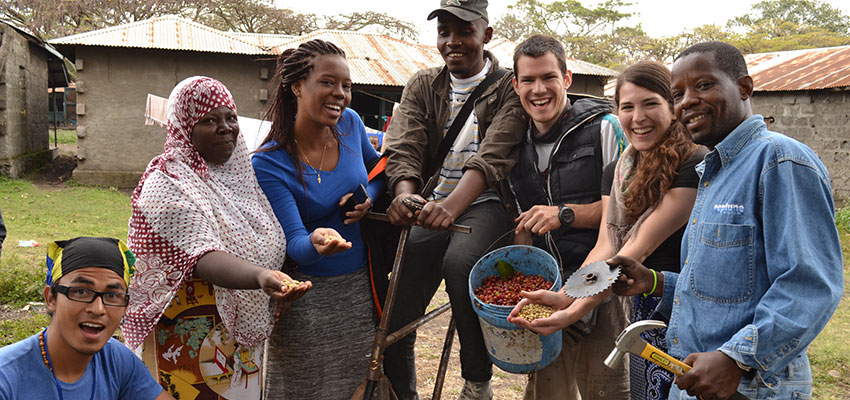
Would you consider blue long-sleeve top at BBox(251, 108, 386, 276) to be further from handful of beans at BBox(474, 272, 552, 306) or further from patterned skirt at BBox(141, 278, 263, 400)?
handful of beans at BBox(474, 272, 552, 306)

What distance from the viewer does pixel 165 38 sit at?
43.8 feet

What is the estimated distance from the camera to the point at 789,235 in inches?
64.4

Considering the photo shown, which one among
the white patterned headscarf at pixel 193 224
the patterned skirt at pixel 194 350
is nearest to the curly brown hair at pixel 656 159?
the white patterned headscarf at pixel 193 224

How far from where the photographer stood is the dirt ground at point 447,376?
4.38 meters

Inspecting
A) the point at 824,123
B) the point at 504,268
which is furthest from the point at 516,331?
the point at 824,123

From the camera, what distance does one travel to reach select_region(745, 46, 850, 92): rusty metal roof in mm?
12163

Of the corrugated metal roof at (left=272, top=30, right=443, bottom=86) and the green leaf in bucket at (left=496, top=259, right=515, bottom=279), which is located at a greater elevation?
the corrugated metal roof at (left=272, top=30, right=443, bottom=86)

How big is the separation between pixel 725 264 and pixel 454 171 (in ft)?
5.22

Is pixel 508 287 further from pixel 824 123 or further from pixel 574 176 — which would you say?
pixel 824 123

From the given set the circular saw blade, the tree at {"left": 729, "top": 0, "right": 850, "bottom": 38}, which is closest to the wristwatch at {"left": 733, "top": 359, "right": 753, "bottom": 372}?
the circular saw blade

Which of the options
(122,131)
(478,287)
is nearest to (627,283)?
(478,287)

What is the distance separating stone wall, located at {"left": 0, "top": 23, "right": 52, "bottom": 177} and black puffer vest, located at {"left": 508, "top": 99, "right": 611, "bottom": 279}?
14279 mm

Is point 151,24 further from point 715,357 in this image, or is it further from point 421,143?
point 715,357

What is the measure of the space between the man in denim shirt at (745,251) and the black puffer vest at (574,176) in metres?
0.78
